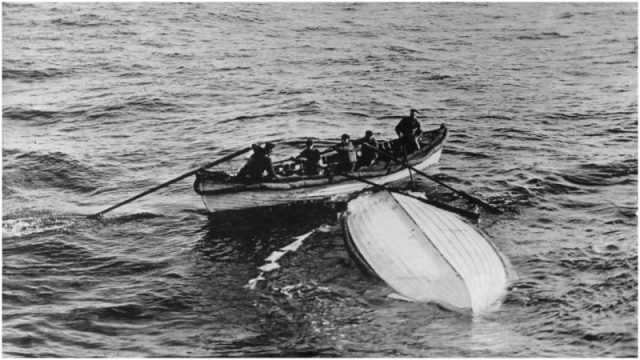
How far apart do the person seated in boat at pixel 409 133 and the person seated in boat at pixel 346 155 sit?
246 centimetres

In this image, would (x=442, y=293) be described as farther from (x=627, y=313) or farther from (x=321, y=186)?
(x=321, y=186)

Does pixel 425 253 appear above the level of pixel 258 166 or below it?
below

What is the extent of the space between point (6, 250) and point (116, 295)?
4.29 meters

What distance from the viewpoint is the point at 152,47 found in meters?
41.3

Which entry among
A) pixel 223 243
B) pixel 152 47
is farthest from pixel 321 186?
pixel 152 47

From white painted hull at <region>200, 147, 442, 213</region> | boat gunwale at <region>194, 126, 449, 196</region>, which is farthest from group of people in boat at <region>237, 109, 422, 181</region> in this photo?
white painted hull at <region>200, 147, 442, 213</region>

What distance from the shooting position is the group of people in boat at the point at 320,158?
1844cm

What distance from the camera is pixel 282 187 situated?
18.5 m

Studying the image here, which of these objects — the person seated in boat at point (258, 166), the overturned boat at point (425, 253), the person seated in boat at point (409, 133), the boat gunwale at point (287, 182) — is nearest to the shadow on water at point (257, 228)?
the boat gunwale at point (287, 182)

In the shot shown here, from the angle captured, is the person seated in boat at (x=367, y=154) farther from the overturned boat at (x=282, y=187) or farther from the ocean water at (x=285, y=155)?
the ocean water at (x=285, y=155)

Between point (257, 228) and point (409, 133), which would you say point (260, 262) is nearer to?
point (257, 228)

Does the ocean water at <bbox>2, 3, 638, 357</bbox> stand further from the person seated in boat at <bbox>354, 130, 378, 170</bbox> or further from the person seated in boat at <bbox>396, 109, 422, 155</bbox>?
the person seated in boat at <bbox>354, 130, 378, 170</bbox>

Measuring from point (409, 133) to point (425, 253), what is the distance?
786cm

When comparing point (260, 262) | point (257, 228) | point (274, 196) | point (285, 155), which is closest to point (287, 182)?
point (274, 196)
